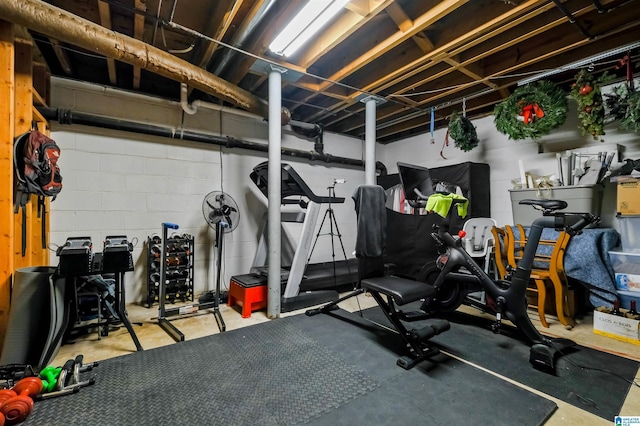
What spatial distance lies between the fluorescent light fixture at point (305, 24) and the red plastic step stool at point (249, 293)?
8.37 ft

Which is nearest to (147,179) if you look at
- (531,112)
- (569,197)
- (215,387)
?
(215,387)

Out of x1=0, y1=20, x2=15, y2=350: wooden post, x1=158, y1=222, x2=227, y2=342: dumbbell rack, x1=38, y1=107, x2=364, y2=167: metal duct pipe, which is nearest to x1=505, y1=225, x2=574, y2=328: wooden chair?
x1=158, y1=222, x2=227, y2=342: dumbbell rack

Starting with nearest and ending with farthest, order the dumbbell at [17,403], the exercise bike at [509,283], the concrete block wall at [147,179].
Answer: the dumbbell at [17,403] < the exercise bike at [509,283] < the concrete block wall at [147,179]

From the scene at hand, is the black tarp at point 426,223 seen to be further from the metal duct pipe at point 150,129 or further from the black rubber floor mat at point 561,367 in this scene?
the metal duct pipe at point 150,129

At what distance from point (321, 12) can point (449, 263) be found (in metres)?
2.57

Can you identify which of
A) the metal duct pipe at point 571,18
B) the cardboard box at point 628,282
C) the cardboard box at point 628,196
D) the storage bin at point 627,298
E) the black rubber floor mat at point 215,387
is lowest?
the black rubber floor mat at point 215,387

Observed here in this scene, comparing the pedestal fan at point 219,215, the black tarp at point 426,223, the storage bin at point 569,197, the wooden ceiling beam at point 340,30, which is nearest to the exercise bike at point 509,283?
the storage bin at point 569,197

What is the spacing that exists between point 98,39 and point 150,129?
140 centimetres

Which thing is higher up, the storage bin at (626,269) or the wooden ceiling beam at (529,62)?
the wooden ceiling beam at (529,62)

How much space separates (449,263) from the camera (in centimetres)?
286

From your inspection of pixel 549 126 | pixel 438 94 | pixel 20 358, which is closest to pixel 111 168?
pixel 20 358

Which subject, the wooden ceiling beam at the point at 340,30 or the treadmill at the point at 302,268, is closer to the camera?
the wooden ceiling beam at the point at 340,30

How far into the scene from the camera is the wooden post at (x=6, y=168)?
2.12m

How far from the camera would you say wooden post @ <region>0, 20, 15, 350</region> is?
212cm
